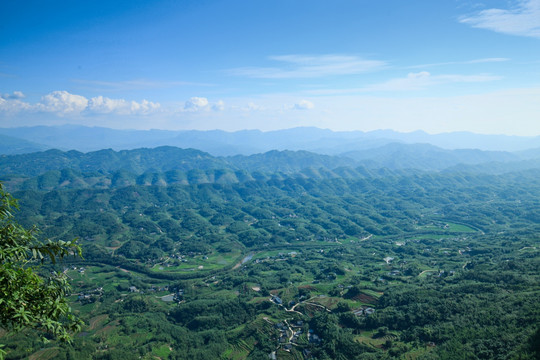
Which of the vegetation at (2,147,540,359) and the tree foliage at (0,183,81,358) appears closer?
the tree foliage at (0,183,81,358)

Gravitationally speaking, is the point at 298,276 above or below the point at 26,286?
below

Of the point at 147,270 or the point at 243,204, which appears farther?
the point at 243,204

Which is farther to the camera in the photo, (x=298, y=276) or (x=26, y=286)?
(x=298, y=276)

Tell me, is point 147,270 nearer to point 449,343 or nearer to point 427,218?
point 449,343

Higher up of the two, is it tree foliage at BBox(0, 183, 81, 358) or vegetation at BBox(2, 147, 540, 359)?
tree foliage at BBox(0, 183, 81, 358)

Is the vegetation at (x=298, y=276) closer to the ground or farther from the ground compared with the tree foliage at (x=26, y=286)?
closer to the ground

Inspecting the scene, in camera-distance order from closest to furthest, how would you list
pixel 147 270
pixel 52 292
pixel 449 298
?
pixel 52 292 → pixel 449 298 → pixel 147 270

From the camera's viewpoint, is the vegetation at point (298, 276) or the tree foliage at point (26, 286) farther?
the vegetation at point (298, 276)

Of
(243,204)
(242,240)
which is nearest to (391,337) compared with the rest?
(242,240)

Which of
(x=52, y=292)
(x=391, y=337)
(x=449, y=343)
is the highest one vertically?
(x=52, y=292)

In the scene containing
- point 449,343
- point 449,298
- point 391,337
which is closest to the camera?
point 449,343

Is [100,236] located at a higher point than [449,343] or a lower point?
lower
